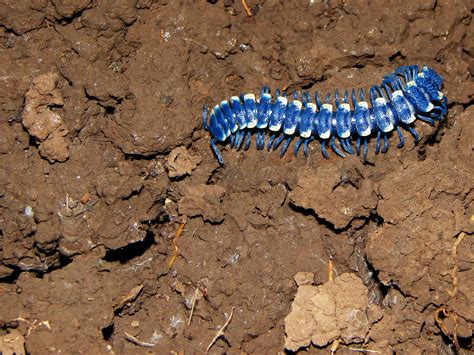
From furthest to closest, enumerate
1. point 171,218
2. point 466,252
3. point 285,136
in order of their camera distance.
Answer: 1. point 285,136
2. point 171,218
3. point 466,252

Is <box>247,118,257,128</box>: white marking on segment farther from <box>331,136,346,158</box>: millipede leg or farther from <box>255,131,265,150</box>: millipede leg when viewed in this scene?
<box>331,136,346,158</box>: millipede leg

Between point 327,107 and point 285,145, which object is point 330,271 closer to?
point 285,145

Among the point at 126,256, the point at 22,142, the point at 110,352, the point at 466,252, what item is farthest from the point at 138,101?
the point at 466,252

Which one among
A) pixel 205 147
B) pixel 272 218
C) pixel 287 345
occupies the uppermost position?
pixel 205 147

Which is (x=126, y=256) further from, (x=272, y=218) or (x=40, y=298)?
(x=272, y=218)

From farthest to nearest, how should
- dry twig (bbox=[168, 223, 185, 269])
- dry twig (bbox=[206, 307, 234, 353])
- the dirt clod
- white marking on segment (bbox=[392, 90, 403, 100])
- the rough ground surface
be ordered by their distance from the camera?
white marking on segment (bbox=[392, 90, 403, 100]) < dry twig (bbox=[168, 223, 185, 269]) < dry twig (bbox=[206, 307, 234, 353]) < the dirt clod < the rough ground surface

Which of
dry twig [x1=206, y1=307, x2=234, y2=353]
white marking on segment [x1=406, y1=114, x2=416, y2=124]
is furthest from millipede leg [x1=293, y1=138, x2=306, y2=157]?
dry twig [x1=206, y1=307, x2=234, y2=353]
